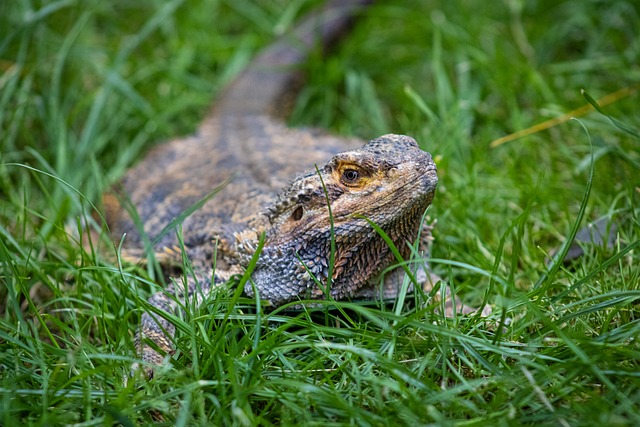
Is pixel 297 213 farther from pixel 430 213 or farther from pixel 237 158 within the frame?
pixel 237 158

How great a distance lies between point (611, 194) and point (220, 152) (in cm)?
270

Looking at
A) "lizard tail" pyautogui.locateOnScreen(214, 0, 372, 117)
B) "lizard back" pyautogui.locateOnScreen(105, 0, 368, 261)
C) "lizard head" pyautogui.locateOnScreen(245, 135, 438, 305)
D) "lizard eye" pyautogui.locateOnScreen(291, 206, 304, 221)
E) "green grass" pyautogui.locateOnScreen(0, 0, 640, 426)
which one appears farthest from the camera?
"lizard tail" pyautogui.locateOnScreen(214, 0, 372, 117)

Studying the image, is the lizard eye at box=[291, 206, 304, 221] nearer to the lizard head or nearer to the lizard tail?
the lizard head

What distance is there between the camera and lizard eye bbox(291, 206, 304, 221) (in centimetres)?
348

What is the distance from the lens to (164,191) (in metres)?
4.65

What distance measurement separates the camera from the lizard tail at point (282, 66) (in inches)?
220

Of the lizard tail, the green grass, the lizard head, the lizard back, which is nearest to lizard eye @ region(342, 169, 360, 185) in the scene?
the lizard head

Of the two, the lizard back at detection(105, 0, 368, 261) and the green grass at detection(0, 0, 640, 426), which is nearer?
the green grass at detection(0, 0, 640, 426)

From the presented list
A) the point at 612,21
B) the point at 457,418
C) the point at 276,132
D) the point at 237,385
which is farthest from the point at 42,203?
the point at 612,21

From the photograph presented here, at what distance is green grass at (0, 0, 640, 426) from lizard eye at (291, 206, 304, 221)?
0.51 m

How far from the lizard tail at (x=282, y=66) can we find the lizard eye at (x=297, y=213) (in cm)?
216

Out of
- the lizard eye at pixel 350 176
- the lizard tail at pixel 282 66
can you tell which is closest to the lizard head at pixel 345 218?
the lizard eye at pixel 350 176

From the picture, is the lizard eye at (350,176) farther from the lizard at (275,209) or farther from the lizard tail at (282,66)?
the lizard tail at (282,66)

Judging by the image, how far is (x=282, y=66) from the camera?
5.73m
